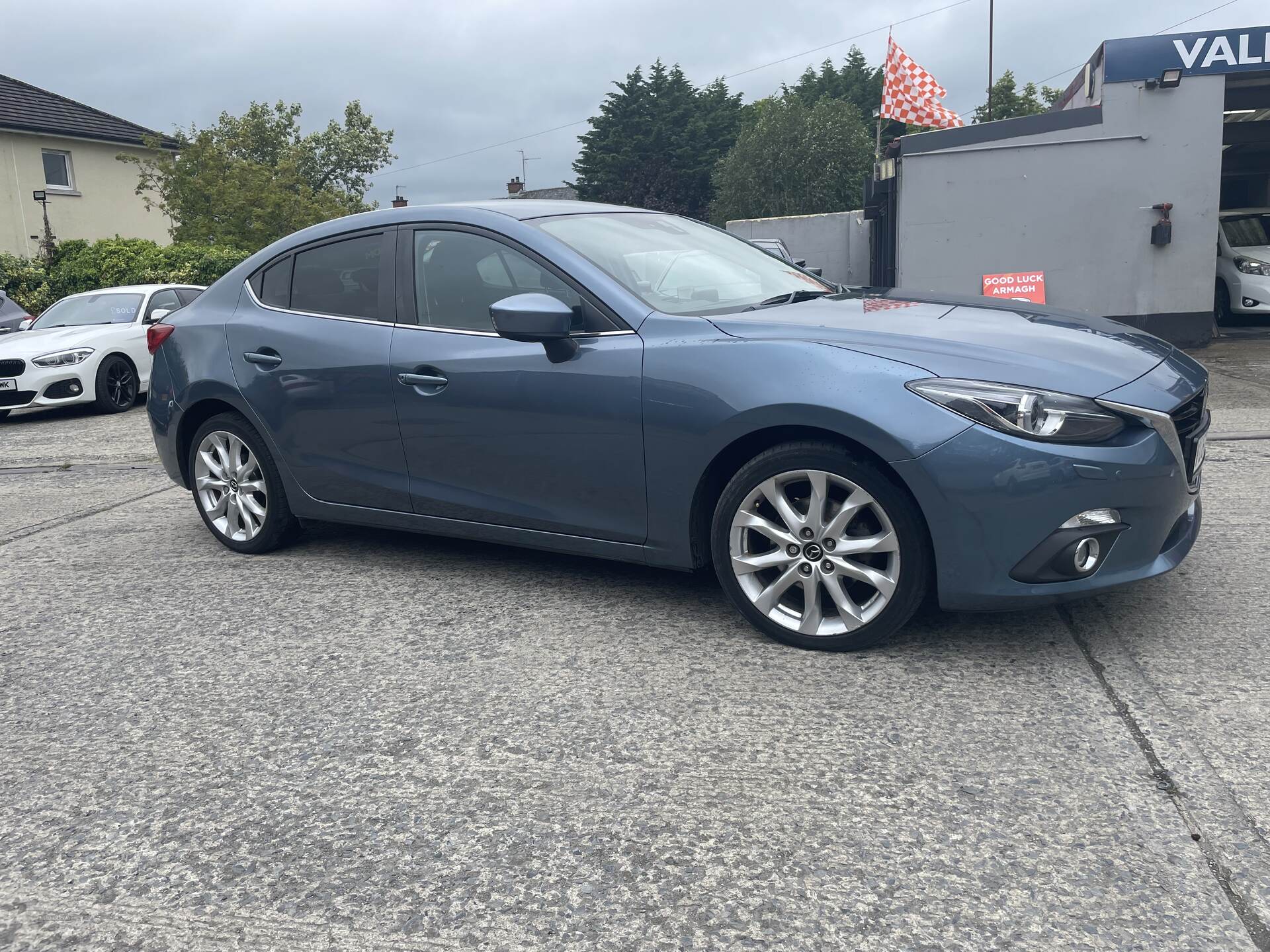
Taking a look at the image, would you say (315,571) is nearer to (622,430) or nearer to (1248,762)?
(622,430)

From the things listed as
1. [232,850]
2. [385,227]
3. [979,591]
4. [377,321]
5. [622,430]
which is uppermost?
[385,227]

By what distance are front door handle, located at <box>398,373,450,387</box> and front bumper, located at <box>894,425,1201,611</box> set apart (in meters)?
1.86

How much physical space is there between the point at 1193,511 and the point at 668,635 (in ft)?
6.00

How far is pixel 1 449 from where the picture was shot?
1005cm

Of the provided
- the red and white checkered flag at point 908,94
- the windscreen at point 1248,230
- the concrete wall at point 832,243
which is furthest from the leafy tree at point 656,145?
the windscreen at point 1248,230

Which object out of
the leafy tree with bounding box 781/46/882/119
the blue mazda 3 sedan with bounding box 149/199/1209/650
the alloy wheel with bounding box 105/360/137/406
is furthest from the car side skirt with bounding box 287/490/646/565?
the leafy tree with bounding box 781/46/882/119

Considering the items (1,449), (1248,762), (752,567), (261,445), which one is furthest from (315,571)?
(1,449)

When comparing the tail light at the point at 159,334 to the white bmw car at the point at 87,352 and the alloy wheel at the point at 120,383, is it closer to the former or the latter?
the white bmw car at the point at 87,352

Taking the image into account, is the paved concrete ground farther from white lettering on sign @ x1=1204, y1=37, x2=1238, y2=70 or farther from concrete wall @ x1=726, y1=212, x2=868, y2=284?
concrete wall @ x1=726, y1=212, x2=868, y2=284

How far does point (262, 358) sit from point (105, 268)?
2224 cm

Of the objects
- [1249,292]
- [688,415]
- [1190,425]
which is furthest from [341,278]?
[1249,292]

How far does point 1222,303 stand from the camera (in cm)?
1611

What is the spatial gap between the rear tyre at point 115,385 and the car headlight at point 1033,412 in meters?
10.9

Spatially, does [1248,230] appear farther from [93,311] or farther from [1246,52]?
[93,311]
